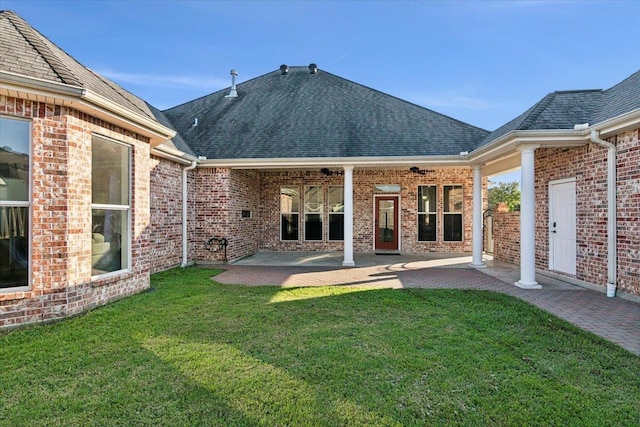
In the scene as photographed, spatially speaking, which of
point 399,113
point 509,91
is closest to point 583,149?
point 399,113

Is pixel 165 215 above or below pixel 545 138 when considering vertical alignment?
below

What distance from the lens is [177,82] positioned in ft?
61.5

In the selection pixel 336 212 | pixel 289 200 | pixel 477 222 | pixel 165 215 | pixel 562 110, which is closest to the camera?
pixel 562 110

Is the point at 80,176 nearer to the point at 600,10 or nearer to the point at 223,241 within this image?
the point at 223,241

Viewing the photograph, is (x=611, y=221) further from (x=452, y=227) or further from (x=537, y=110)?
(x=452, y=227)

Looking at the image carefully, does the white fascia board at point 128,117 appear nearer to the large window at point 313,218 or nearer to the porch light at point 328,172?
the porch light at point 328,172

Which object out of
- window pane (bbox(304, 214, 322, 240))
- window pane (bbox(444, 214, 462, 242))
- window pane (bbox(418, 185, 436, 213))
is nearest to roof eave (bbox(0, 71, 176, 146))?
window pane (bbox(304, 214, 322, 240))

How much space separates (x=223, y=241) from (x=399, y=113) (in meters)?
7.56

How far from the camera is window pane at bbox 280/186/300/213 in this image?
13.5 meters

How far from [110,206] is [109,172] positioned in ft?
1.87

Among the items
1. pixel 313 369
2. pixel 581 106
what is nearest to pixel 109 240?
pixel 313 369

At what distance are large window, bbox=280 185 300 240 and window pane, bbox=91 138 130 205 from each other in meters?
7.80

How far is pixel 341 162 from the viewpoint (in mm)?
9594

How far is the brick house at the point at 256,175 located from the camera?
4402 millimetres
